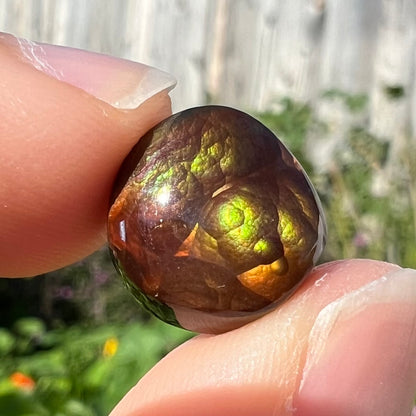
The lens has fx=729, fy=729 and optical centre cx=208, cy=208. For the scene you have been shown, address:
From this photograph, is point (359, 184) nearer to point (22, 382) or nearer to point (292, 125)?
point (292, 125)

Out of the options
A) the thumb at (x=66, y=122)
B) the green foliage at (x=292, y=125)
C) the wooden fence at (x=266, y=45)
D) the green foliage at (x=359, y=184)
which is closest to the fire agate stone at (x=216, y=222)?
the thumb at (x=66, y=122)

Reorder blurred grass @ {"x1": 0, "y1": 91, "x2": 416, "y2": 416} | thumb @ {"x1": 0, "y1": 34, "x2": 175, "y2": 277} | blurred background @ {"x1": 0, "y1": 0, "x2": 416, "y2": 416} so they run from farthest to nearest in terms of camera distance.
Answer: blurred background @ {"x1": 0, "y1": 0, "x2": 416, "y2": 416}, blurred grass @ {"x1": 0, "y1": 91, "x2": 416, "y2": 416}, thumb @ {"x1": 0, "y1": 34, "x2": 175, "y2": 277}

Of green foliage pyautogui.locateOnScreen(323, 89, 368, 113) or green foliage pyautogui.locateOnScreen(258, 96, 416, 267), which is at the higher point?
green foliage pyautogui.locateOnScreen(323, 89, 368, 113)

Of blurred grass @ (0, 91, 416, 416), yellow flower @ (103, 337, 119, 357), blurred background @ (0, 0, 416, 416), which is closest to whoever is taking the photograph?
blurred grass @ (0, 91, 416, 416)

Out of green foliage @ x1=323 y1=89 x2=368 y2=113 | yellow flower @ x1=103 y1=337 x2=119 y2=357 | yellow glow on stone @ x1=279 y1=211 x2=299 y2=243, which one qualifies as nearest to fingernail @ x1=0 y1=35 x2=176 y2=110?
yellow glow on stone @ x1=279 y1=211 x2=299 y2=243

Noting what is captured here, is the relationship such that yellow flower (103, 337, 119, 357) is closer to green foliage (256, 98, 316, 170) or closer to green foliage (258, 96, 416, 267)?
green foliage (258, 96, 416, 267)

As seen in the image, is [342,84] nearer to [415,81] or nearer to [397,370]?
[415,81]

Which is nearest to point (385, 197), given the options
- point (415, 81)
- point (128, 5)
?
point (415, 81)
